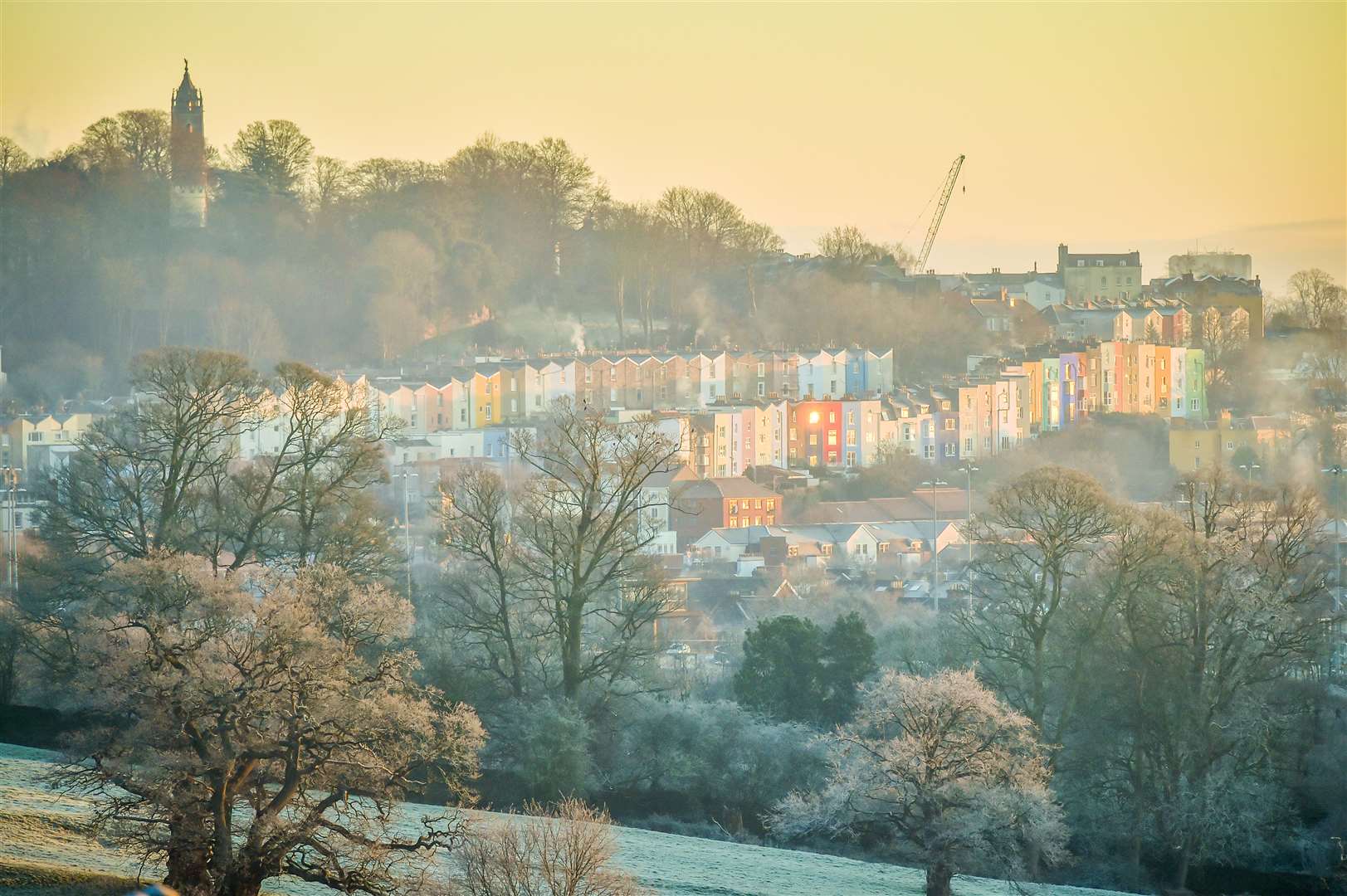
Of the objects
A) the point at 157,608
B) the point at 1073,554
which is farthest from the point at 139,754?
the point at 1073,554

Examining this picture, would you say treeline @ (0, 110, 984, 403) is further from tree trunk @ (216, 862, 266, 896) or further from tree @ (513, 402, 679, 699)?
tree trunk @ (216, 862, 266, 896)

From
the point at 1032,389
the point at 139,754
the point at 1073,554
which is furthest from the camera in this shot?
the point at 1032,389

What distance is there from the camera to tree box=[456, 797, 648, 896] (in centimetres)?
1336

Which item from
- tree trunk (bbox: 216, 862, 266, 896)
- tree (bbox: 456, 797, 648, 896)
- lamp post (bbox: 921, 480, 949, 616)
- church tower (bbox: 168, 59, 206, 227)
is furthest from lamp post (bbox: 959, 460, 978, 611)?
church tower (bbox: 168, 59, 206, 227)

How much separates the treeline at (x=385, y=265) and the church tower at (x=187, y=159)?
51 cm

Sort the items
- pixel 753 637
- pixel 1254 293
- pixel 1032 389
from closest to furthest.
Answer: pixel 753 637, pixel 1032 389, pixel 1254 293

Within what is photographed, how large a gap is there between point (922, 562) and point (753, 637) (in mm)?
21188

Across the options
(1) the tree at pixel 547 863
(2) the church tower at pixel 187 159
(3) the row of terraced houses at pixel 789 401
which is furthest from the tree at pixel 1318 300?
(1) the tree at pixel 547 863

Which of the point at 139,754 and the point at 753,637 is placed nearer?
the point at 139,754

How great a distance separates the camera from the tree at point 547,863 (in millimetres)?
13359

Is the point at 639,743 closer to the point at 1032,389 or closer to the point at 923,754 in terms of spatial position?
the point at 923,754

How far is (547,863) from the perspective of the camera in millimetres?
13562

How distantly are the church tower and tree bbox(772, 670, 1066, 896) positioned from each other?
54.5 metres

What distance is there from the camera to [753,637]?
21594 millimetres
